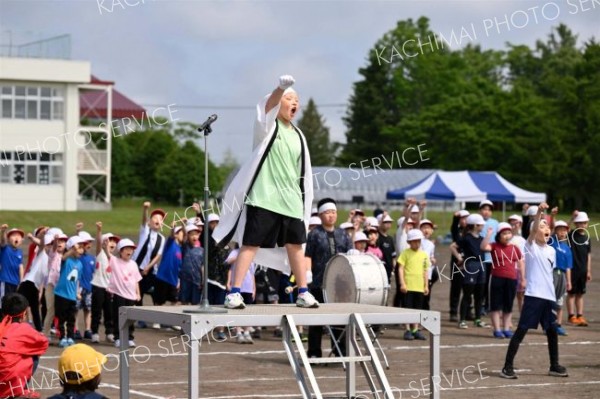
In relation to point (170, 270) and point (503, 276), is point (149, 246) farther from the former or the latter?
point (503, 276)

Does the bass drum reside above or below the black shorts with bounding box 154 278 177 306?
above

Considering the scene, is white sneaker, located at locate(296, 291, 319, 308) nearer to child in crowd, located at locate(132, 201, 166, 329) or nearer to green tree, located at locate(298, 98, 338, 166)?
child in crowd, located at locate(132, 201, 166, 329)

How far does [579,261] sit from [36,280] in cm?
929

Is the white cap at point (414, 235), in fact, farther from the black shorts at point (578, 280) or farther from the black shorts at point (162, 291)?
the black shorts at point (162, 291)

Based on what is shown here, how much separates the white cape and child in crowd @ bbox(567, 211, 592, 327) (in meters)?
11.4

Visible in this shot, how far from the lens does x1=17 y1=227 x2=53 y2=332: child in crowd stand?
65.4 ft

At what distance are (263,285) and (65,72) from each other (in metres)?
54.6

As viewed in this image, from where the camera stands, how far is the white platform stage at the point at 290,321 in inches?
400

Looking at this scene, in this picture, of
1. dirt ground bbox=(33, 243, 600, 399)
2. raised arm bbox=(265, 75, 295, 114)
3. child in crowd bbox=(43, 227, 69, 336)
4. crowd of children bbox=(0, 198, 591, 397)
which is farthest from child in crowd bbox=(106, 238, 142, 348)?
raised arm bbox=(265, 75, 295, 114)

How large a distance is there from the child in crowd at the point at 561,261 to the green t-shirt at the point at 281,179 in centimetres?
956

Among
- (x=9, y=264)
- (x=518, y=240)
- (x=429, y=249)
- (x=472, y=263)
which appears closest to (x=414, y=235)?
(x=429, y=249)

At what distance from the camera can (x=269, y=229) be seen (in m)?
11.7

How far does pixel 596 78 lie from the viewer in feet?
271

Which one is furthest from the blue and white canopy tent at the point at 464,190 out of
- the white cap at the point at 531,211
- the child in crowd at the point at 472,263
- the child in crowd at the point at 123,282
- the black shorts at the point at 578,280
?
the child in crowd at the point at 123,282
